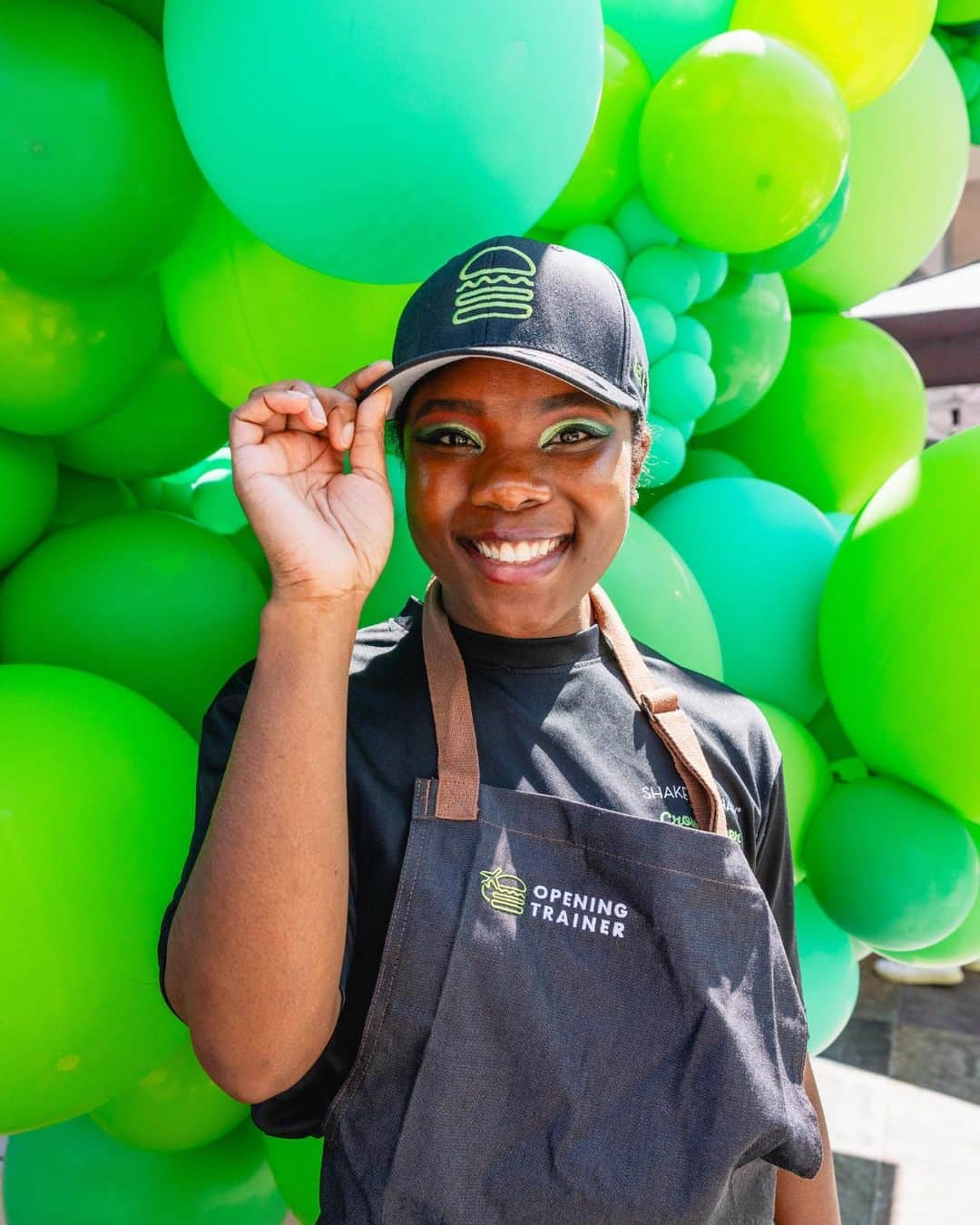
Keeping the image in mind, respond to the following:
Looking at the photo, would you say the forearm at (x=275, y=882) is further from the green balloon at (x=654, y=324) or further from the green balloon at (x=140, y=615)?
the green balloon at (x=654, y=324)

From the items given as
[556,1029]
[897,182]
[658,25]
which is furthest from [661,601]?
[897,182]

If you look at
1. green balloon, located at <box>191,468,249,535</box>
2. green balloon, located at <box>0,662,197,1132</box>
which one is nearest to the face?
green balloon, located at <box>0,662,197,1132</box>

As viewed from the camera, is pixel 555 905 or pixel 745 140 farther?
pixel 745 140

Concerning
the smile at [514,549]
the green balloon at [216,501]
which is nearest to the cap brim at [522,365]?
the smile at [514,549]

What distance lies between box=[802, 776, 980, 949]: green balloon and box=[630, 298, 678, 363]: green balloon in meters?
0.85

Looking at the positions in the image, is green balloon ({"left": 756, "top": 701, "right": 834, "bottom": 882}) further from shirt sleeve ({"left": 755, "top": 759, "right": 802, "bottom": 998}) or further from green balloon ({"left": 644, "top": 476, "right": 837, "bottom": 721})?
shirt sleeve ({"left": 755, "top": 759, "right": 802, "bottom": 998})

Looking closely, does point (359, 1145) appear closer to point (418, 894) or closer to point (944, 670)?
point (418, 894)

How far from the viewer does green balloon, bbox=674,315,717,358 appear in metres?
1.93

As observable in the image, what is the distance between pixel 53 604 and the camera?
154 cm

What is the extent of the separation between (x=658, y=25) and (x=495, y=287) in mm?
1093

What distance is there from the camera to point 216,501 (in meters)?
2.73

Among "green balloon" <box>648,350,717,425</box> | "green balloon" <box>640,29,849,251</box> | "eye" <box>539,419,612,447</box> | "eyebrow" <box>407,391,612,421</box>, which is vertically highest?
"green balloon" <box>640,29,849,251</box>

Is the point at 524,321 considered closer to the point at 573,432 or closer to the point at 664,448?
the point at 573,432

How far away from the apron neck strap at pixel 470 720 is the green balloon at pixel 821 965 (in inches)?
38.9
